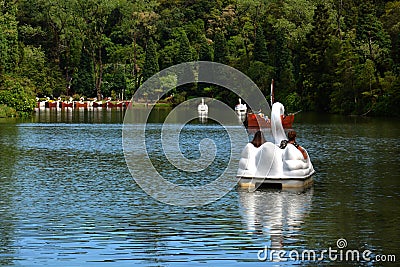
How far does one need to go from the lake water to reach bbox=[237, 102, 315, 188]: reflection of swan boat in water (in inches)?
13.0

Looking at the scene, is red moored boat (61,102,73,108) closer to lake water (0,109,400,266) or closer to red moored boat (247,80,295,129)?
red moored boat (247,80,295,129)

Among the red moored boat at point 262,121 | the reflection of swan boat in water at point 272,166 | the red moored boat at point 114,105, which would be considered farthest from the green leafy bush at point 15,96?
the reflection of swan boat in water at point 272,166

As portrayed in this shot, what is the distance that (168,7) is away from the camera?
11975 cm

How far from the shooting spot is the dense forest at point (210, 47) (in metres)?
70.9

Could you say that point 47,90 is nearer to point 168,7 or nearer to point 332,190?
point 168,7

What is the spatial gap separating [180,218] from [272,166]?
4155 millimetres

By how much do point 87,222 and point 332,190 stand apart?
23.7 feet

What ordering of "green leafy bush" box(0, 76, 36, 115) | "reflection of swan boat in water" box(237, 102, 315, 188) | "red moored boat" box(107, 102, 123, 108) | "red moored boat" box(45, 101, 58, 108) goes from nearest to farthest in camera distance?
"reflection of swan boat in water" box(237, 102, 315, 188)
"green leafy bush" box(0, 76, 36, 115)
"red moored boat" box(45, 101, 58, 108)
"red moored boat" box(107, 102, 123, 108)

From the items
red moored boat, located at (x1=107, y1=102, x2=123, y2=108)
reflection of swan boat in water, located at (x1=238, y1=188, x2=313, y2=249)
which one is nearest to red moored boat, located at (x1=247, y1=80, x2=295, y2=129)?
reflection of swan boat in water, located at (x1=238, y1=188, x2=313, y2=249)

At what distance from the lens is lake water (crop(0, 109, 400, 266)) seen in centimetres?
1348

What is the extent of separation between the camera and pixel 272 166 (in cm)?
2039

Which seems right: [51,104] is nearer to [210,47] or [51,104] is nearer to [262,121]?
[210,47]

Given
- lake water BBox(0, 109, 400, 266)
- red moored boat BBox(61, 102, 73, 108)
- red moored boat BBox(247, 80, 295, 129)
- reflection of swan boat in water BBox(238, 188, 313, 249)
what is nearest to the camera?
lake water BBox(0, 109, 400, 266)

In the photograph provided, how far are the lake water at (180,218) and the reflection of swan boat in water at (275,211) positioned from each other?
20 mm
